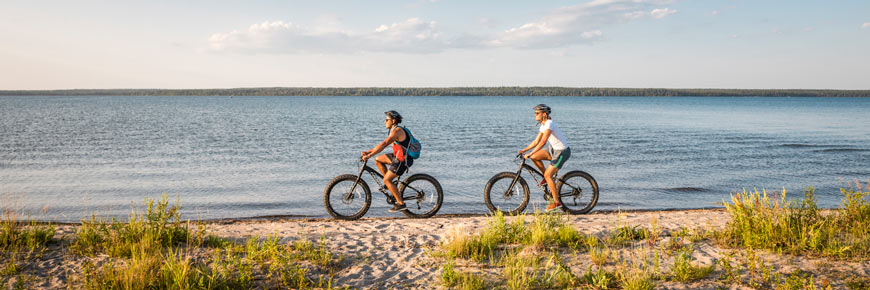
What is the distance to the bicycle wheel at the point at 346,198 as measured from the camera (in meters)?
9.09

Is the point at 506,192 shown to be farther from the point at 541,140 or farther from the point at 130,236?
the point at 130,236

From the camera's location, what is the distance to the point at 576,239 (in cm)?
693

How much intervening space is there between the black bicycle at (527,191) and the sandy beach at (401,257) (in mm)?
871

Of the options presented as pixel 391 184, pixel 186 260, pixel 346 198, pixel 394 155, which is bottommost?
pixel 346 198

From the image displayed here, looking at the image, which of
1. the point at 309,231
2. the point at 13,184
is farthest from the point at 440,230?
the point at 13,184

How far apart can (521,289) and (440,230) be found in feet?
9.64

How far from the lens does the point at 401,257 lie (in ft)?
21.3

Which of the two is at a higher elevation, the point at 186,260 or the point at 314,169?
the point at 186,260

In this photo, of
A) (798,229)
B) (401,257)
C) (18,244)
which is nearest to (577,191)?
(798,229)

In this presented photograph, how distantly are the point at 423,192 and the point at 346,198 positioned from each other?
1390 millimetres

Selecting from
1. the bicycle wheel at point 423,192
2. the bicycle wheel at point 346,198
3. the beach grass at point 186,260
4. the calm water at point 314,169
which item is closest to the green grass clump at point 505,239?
the beach grass at point 186,260

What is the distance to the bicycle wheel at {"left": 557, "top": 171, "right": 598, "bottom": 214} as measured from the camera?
31.1 feet

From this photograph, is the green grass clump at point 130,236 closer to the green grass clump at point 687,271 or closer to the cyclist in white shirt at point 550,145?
the cyclist in white shirt at point 550,145

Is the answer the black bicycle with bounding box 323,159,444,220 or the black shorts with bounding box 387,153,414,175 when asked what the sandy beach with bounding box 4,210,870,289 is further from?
the black shorts with bounding box 387,153,414,175
